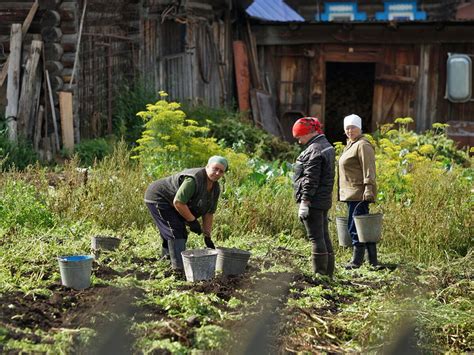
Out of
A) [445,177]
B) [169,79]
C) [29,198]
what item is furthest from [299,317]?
[169,79]

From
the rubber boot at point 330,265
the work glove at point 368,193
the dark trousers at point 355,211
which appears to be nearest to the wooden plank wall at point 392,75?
the dark trousers at point 355,211

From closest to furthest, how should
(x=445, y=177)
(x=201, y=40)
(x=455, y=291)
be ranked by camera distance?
(x=455, y=291)
(x=445, y=177)
(x=201, y=40)

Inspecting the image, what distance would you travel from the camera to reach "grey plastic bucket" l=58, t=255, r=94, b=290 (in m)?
6.66

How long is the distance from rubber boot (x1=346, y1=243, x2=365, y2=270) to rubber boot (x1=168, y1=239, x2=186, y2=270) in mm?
1885

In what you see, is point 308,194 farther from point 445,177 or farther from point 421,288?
point 445,177

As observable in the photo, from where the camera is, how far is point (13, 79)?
13102 mm

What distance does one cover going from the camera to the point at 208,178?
7.52 metres

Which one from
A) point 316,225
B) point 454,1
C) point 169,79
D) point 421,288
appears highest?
point 454,1

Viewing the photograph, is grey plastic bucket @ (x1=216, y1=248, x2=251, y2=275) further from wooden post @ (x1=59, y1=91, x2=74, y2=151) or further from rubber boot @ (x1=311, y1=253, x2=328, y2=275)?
wooden post @ (x1=59, y1=91, x2=74, y2=151)

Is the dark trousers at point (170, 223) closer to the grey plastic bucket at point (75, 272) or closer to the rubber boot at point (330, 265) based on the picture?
the grey plastic bucket at point (75, 272)

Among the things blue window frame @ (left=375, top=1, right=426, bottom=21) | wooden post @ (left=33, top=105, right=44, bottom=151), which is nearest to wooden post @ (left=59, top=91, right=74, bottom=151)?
wooden post @ (left=33, top=105, right=44, bottom=151)

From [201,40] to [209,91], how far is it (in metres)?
1.21

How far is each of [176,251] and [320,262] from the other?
1321 millimetres

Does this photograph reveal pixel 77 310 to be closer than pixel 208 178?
Yes
